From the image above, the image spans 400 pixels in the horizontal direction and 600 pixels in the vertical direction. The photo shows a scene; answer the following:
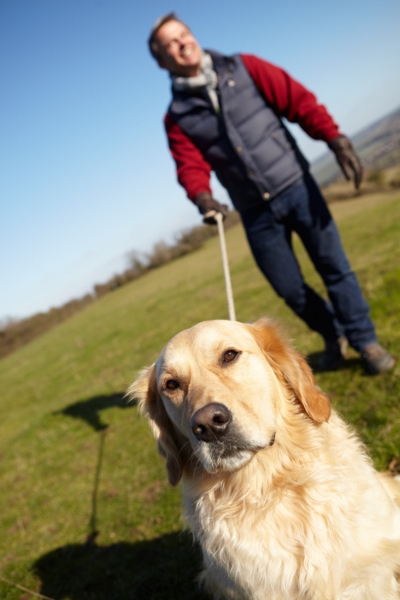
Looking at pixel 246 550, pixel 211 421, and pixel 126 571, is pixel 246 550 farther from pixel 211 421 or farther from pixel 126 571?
pixel 126 571

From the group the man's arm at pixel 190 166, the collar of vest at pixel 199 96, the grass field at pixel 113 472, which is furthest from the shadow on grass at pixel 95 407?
the collar of vest at pixel 199 96

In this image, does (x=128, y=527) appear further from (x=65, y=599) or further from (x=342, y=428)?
(x=342, y=428)

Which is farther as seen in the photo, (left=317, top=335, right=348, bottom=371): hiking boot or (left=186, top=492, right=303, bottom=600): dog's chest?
(left=317, top=335, right=348, bottom=371): hiking boot

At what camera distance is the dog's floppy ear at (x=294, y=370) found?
87.6 inches

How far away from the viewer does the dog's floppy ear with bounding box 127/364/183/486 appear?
7.78 ft

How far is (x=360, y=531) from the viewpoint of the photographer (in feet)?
6.16

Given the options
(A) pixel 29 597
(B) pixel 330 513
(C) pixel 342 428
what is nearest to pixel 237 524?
(B) pixel 330 513

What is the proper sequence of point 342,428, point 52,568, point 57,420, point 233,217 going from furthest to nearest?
point 233,217
point 57,420
point 52,568
point 342,428

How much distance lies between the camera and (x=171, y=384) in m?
2.35

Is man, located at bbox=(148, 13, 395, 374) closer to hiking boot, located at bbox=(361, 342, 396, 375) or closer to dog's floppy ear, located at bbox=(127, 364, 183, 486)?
hiking boot, located at bbox=(361, 342, 396, 375)

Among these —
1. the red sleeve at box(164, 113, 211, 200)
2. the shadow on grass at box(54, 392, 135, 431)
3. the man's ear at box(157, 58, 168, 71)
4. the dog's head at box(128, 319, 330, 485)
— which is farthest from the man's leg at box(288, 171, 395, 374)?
the shadow on grass at box(54, 392, 135, 431)

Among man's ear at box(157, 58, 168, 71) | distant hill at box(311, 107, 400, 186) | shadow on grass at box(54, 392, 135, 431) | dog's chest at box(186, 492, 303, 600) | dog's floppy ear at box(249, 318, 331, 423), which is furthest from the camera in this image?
distant hill at box(311, 107, 400, 186)

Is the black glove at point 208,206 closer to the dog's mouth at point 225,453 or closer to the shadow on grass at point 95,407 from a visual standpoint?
the dog's mouth at point 225,453

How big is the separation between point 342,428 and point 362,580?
2.35 feet
